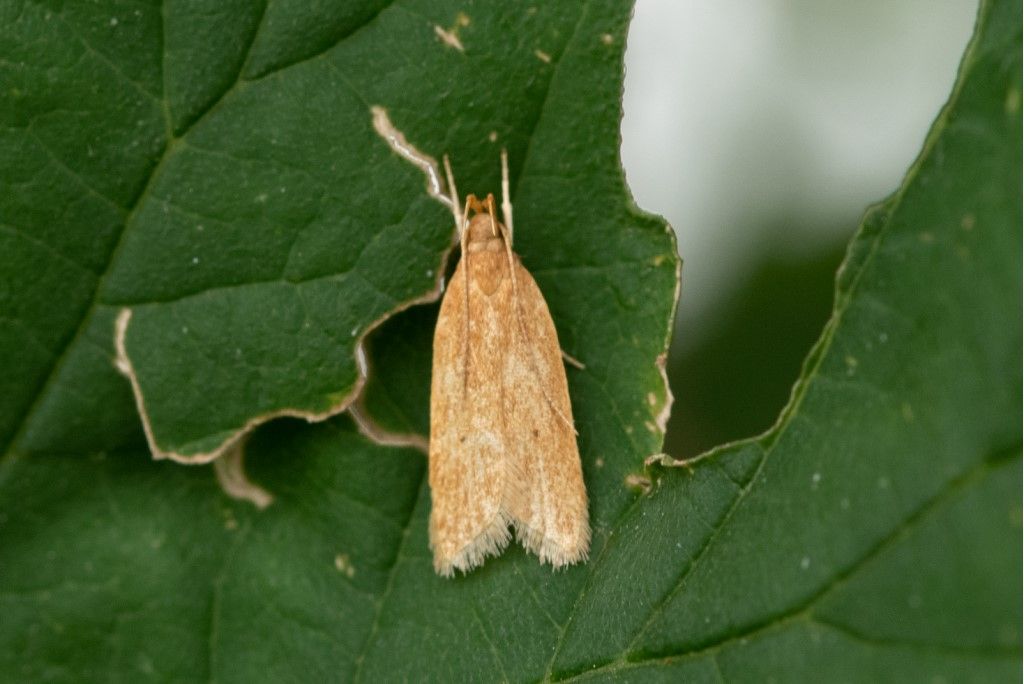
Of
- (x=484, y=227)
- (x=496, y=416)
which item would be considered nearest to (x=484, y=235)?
(x=484, y=227)

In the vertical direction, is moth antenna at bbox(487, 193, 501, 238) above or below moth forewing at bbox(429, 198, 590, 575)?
above

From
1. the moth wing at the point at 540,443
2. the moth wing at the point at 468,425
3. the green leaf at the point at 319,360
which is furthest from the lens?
the moth wing at the point at 468,425

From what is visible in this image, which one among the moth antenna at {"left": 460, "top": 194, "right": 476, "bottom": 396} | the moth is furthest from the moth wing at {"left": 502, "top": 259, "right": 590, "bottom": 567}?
the moth antenna at {"left": 460, "top": 194, "right": 476, "bottom": 396}

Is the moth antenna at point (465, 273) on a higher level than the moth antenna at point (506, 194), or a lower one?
lower

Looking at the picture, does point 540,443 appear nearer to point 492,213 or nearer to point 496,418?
point 496,418

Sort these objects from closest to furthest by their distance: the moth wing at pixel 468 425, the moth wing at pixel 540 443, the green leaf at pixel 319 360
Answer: the green leaf at pixel 319 360
the moth wing at pixel 540 443
the moth wing at pixel 468 425

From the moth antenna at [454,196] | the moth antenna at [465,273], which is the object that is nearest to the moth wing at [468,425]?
the moth antenna at [465,273]

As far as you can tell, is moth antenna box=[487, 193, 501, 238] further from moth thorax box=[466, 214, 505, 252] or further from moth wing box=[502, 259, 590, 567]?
moth wing box=[502, 259, 590, 567]

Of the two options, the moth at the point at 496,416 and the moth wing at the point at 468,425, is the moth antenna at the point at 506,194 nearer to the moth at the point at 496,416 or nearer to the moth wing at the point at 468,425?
the moth at the point at 496,416
